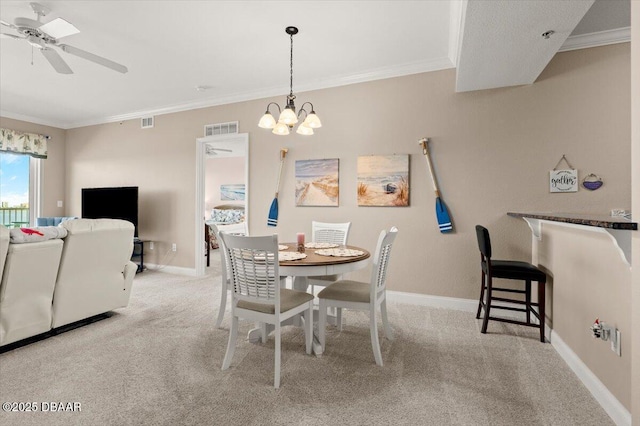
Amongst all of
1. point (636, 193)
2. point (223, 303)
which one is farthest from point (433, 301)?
point (636, 193)

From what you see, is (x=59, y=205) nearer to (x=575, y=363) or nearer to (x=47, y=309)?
(x=47, y=309)

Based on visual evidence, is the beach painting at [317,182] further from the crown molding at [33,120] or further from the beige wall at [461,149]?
the crown molding at [33,120]

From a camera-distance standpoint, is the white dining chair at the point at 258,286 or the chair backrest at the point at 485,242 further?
the chair backrest at the point at 485,242

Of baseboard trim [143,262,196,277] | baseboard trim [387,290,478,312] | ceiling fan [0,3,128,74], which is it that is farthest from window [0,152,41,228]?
baseboard trim [387,290,478,312]

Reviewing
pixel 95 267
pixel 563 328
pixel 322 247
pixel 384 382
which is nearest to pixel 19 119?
pixel 95 267

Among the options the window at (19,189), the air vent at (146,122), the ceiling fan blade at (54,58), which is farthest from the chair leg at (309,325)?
the window at (19,189)

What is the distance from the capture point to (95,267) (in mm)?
2703

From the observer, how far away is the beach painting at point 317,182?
383cm

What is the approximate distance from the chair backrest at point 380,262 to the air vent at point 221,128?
123 inches

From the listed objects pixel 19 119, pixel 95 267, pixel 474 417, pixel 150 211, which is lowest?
pixel 474 417

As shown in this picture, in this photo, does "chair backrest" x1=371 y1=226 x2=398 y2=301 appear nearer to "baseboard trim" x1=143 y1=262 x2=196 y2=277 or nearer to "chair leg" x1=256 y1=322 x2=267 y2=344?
"chair leg" x1=256 y1=322 x2=267 y2=344

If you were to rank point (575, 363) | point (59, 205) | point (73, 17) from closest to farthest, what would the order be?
1. point (575, 363)
2. point (73, 17)
3. point (59, 205)

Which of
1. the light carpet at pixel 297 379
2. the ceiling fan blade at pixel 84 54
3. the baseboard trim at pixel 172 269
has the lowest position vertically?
the light carpet at pixel 297 379

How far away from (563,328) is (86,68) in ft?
17.4
